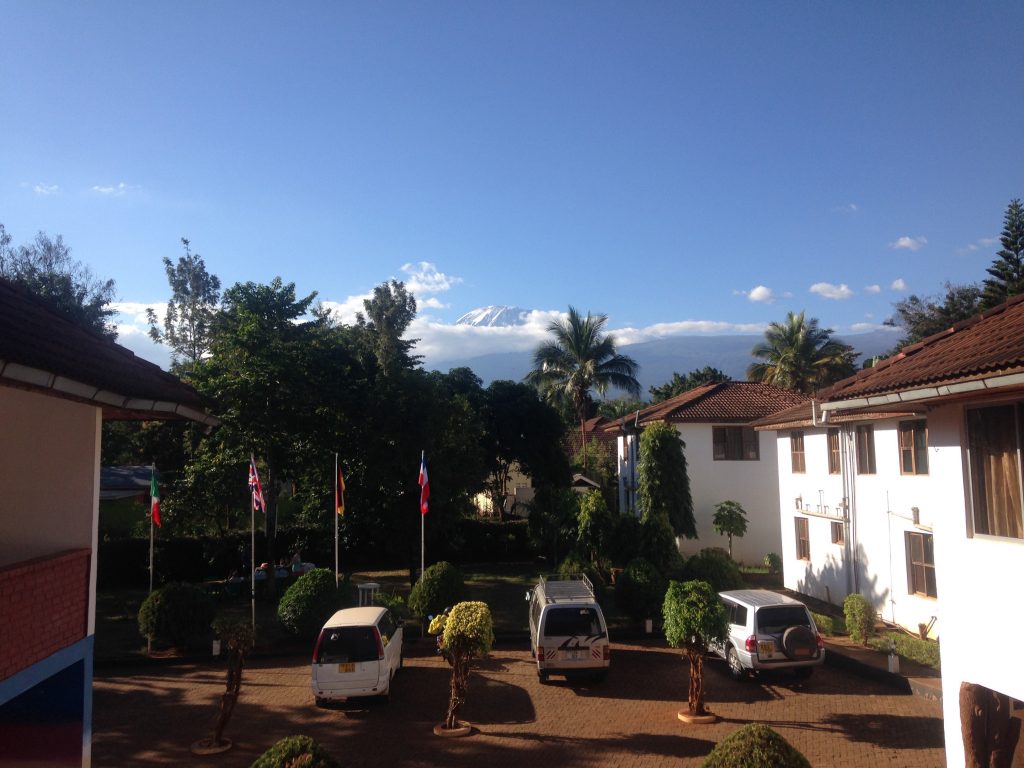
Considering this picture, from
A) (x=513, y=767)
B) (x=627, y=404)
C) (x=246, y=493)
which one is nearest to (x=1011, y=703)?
(x=513, y=767)

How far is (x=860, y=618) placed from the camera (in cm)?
1577

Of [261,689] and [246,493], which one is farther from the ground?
[246,493]

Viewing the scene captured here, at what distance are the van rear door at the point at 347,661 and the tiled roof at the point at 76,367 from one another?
6684 mm

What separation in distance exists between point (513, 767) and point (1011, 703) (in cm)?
619

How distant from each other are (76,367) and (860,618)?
53.4 ft

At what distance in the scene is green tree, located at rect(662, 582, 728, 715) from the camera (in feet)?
37.7

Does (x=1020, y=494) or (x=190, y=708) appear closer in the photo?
(x=1020, y=494)

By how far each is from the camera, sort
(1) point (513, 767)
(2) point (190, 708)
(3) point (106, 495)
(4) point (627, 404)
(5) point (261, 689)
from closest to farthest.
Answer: (1) point (513, 767)
(2) point (190, 708)
(5) point (261, 689)
(3) point (106, 495)
(4) point (627, 404)

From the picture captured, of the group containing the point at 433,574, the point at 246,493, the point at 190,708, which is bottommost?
the point at 190,708

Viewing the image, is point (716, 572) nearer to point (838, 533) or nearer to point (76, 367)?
point (838, 533)

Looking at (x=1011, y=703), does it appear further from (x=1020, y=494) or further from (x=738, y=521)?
(x=738, y=521)

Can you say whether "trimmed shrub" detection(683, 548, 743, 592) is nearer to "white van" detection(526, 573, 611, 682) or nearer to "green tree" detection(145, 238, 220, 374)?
"white van" detection(526, 573, 611, 682)

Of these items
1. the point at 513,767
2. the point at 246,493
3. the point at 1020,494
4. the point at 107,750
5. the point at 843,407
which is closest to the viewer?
the point at 1020,494

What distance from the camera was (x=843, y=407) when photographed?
729cm
